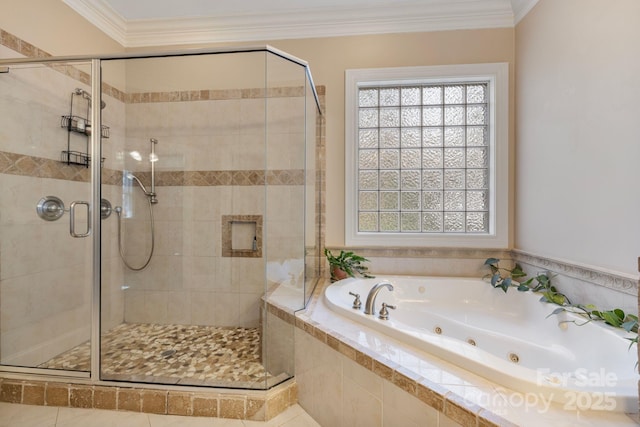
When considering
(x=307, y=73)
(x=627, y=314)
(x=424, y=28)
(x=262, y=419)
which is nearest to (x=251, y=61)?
(x=307, y=73)

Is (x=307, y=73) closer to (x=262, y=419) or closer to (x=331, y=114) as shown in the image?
(x=331, y=114)

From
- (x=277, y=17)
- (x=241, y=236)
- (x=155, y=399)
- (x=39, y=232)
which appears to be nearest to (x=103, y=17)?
(x=277, y=17)

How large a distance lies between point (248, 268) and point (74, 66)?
1.75m

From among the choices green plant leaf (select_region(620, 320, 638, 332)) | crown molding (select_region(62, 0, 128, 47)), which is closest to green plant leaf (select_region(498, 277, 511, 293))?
green plant leaf (select_region(620, 320, 638, 332))

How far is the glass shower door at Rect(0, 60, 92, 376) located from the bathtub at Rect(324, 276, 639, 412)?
169 centimetres

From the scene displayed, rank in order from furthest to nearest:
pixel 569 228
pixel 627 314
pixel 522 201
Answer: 1. pixel 522 201
2. pixel 569 228
3. pixel 627 314

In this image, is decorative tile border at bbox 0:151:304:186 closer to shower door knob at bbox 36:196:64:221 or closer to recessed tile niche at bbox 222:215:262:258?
shower door knob at bbox 36:196:64:221

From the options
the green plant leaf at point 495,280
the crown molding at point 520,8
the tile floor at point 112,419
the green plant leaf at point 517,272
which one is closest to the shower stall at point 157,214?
the tile floor at point 112,419

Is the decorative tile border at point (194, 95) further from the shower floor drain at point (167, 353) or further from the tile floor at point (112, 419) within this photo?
the tile floor at point (112, 419)

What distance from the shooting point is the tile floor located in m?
1.33

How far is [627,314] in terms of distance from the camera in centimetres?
129

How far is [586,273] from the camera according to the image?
1495 mm

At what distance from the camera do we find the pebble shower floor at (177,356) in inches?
59.2

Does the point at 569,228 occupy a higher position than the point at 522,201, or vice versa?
the point at 522,201
